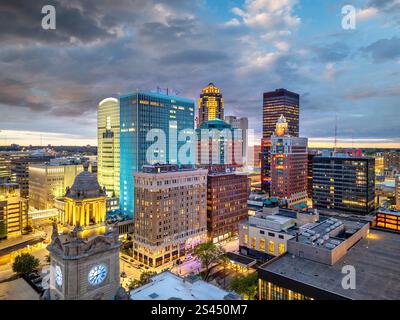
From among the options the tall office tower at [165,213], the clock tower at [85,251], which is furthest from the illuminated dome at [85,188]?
the tall office tower at [165,213]

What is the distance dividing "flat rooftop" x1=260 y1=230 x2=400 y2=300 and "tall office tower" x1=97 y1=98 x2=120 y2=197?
98.5 m

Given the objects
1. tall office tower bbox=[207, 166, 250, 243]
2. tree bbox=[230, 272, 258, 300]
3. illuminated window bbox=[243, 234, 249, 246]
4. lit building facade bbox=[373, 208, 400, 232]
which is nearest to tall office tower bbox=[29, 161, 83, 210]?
tall office tower bbox=[207, 166, 250, 243]

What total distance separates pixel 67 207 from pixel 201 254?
47234 mm

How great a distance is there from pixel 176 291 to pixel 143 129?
90.0 meters

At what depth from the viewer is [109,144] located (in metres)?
140

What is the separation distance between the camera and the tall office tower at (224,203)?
349 ft

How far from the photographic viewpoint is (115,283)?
32.9 meters

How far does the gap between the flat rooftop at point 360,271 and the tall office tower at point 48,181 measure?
405 ft

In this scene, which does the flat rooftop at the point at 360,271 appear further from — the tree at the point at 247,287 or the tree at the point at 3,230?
the tree at the point at 3,230

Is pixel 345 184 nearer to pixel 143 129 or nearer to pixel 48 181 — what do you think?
pixel 143 129

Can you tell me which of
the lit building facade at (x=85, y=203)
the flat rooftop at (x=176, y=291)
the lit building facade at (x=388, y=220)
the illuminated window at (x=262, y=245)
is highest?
the lit building facade at (x=85, y=203)

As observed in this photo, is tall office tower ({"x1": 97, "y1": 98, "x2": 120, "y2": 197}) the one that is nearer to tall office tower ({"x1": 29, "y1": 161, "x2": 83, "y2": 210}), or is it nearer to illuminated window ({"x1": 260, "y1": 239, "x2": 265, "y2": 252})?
tall office tower ({"x1": 29, "y1": 161, "x2": 83, "y2": 210})

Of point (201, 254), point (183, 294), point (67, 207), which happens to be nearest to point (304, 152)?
point (201, 254)
